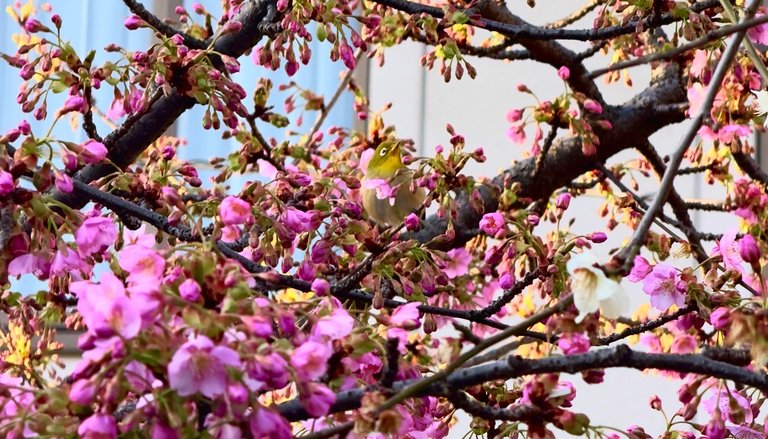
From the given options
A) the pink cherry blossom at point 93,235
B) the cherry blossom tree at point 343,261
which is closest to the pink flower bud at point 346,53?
the cherry blossom tree at point 343,261

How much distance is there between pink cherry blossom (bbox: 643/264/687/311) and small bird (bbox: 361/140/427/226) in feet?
0.97

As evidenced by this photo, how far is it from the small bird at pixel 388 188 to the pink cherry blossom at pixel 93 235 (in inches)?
15.9

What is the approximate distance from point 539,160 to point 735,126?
0.85 feet

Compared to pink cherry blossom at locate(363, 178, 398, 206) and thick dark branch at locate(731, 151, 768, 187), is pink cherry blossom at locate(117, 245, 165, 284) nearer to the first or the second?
pink cherry blossom at locate(363, 178, 398, 206)

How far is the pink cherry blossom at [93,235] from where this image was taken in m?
0.79

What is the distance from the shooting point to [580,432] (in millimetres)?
564

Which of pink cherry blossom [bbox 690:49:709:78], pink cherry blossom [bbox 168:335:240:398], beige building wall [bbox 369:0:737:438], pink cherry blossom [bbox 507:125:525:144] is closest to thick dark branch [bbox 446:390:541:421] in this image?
pink cherry blossom [bbox 168:335:240:398]

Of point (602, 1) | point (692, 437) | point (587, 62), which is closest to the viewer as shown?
point (692, 437)

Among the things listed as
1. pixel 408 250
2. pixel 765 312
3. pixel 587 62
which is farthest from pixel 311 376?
pixel 587 62

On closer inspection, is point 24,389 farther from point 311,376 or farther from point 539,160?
point 539,160

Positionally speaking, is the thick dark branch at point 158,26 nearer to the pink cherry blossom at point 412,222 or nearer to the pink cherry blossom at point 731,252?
the pink cherry blossom at point 412,222

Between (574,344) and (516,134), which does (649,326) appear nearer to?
(574,344)

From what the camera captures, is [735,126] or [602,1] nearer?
[735,126]

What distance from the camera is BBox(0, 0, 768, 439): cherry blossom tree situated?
1.68ft
